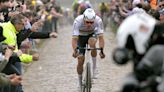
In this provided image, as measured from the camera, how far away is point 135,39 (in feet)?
17.5

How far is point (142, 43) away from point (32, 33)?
19.3 feet

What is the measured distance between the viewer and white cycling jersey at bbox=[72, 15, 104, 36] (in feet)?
38.3

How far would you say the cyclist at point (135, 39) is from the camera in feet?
17.3

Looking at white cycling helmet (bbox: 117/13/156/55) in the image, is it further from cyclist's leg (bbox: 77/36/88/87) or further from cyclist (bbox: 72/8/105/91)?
cyclist's leg (bbox: 77/36/88/87)

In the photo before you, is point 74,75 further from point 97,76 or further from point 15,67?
point 15,67

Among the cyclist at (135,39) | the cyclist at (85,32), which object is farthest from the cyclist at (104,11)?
the cyclist at (135,39)

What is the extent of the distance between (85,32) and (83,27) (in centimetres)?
27

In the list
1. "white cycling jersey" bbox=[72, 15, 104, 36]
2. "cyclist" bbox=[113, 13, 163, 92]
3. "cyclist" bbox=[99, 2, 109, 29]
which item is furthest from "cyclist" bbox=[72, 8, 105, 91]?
"cyclist" bbox=[99, 2, 109, 29]

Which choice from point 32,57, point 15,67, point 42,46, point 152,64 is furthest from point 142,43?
point 42,46

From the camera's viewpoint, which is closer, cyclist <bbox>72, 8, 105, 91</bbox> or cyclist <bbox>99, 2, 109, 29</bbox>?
cyclist <bbox>72, 8, 105, 91</bbox>

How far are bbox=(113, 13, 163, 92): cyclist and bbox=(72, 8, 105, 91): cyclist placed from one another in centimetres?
569

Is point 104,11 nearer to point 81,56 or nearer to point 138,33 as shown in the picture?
point 81,56

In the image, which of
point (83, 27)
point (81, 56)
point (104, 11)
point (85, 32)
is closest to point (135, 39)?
point (81, 56)

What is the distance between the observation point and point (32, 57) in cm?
919
